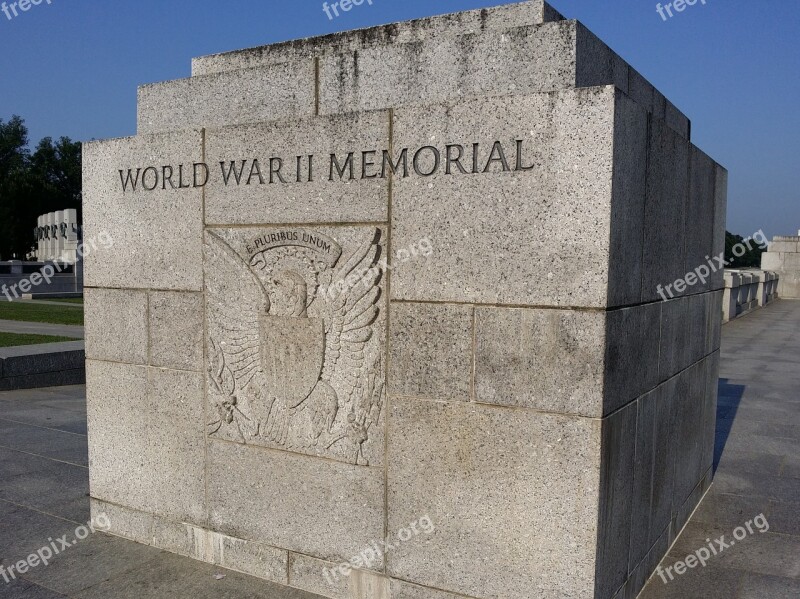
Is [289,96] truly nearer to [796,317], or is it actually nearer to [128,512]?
[128,512]

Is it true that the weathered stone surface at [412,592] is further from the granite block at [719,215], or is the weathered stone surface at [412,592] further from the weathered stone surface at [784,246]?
the weathered stone surface at [784,246]

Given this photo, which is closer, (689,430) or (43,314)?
(689,430)

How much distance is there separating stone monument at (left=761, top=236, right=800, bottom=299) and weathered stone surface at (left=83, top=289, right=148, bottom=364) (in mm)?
35629

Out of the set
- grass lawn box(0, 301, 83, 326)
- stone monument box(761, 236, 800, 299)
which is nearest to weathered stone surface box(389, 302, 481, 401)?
grass lawn box(0, 301, 83, 326)

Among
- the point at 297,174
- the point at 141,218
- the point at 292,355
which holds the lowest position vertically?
the point at 292,355

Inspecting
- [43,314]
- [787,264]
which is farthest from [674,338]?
[787,264]

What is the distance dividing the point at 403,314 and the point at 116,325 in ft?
7.22

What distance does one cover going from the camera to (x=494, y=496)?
3482 mm

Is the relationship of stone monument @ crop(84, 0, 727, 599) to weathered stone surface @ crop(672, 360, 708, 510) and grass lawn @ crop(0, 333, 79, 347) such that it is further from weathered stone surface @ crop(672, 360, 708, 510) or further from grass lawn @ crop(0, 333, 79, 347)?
grass lawn @ crop(0, 333, 79, 347)

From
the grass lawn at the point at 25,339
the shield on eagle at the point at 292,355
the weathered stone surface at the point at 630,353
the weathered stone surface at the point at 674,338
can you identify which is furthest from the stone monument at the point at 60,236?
the weathered stone surface at the point at 630,353

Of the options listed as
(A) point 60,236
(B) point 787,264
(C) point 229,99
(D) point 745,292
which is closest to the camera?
(C) point 229,99

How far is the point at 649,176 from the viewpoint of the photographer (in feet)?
12.2

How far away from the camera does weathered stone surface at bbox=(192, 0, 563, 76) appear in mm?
3783

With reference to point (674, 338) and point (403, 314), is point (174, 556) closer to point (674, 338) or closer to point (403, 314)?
point (403, 314)
